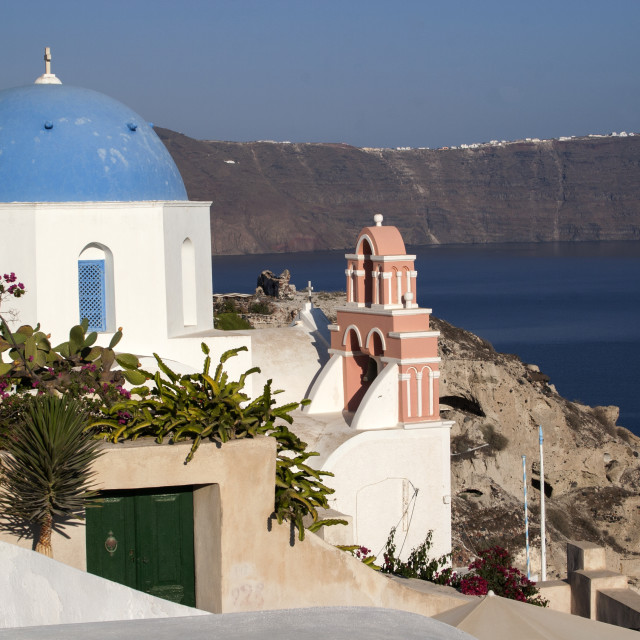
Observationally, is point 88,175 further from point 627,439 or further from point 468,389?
point 627,439

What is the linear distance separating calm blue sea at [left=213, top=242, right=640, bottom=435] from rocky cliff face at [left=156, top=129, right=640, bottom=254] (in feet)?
11.1

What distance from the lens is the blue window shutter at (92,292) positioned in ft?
42.4

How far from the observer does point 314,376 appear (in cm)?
1548

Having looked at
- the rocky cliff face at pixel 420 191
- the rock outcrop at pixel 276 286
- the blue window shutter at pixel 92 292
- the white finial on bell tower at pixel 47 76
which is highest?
the rocky cliff face at pixel 420 191

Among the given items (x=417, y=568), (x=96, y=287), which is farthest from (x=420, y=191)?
(x=417, y=568)

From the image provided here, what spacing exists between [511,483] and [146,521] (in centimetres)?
1694

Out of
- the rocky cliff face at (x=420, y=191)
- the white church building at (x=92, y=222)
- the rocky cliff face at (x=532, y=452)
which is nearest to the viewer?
the white church building at (x=92, y=222)

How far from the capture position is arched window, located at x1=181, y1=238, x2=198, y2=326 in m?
14.0

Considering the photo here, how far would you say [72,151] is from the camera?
12.8 meters

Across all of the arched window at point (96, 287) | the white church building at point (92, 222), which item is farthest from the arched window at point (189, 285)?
the arched window at point (96, 287)

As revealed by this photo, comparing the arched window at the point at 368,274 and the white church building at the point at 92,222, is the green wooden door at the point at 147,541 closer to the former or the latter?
the white church building at the point at 92,222

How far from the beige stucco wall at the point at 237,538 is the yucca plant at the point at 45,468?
223mm

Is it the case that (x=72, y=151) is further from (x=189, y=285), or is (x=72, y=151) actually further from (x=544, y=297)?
(x=544, y=297)

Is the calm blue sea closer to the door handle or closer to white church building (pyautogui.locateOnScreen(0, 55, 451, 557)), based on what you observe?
white church building (pyautogui.locateOnScreen(0, 55, 451, 557))
